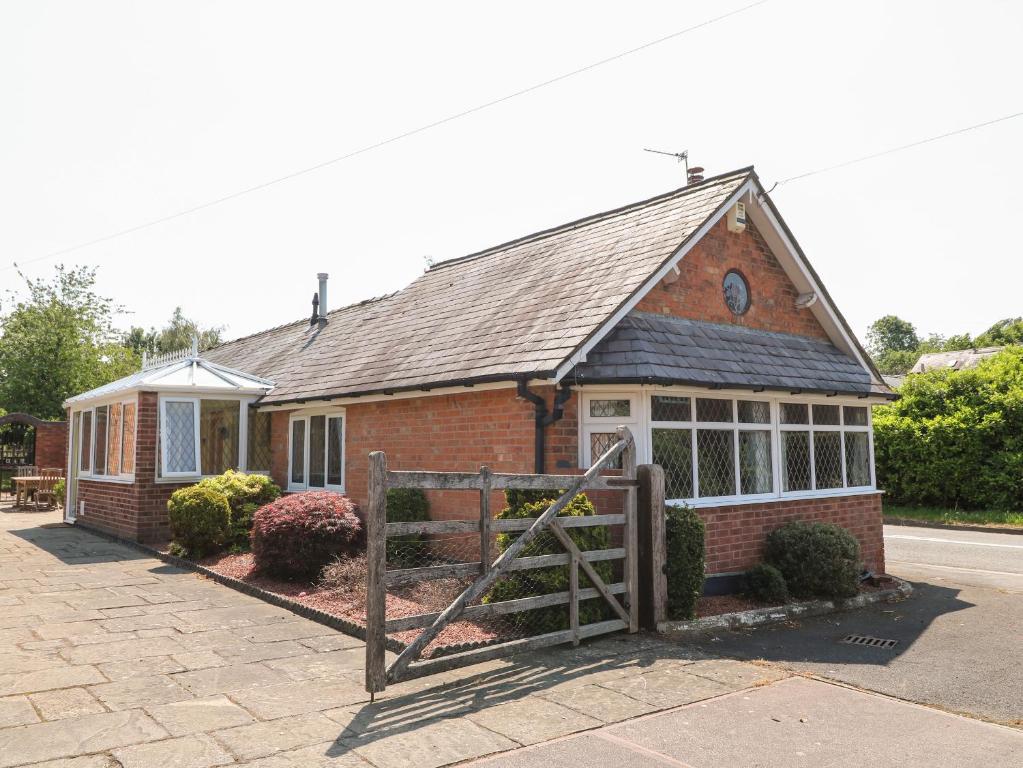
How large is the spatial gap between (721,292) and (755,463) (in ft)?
8.51

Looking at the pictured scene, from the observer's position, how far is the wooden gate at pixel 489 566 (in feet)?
19.4

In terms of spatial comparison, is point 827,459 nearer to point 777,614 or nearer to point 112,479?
point 777,614

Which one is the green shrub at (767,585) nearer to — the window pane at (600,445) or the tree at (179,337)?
the window pane at (600,445)

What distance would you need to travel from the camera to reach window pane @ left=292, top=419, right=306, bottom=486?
47.4 feet

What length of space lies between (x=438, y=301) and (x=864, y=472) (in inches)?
316

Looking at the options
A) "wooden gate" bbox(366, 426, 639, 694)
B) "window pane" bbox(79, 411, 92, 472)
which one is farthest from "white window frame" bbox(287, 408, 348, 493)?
"wooden gate" bbox(366, 426, 639, 694)

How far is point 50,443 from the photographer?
2541 centimetres

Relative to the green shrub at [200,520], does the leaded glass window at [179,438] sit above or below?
above

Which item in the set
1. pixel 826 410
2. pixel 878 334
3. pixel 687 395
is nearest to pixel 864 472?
pixel 826 410

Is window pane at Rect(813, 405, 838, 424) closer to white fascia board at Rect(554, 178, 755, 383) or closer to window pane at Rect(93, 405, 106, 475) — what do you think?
white fascia board at Rect(554, 178, 755, 383)

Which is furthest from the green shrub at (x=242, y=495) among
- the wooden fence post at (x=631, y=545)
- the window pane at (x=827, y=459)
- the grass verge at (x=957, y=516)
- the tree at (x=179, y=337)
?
the tree at (x=179, y=337)

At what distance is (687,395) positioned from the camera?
9539mm

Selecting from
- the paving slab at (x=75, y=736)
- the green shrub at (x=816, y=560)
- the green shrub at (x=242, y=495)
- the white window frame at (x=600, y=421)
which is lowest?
the paving slab at (x=75, y=736)

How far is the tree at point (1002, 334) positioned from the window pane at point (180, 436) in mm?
69552
